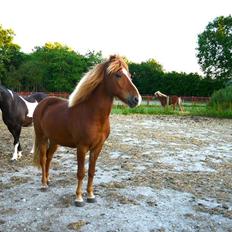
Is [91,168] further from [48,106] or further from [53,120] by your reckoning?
[48,106]

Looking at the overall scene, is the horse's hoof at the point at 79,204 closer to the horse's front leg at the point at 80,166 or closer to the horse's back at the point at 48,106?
the horse's front leg at the point at 80,166

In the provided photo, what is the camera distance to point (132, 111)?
57.4 feet

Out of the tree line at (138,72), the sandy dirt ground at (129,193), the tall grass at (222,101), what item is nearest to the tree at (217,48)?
the tree line at (138,72)

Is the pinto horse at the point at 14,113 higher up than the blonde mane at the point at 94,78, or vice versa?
the blonde mane at the point at 94,78

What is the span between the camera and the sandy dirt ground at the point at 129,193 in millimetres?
3369

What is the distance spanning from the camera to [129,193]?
4266 millimetres

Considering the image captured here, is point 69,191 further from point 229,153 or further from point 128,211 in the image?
point 229,153

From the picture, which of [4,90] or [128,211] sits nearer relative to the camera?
[128,211]

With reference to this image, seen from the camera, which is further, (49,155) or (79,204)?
(49,155)

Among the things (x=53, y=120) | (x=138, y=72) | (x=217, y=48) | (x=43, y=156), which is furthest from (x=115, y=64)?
(x=217, y=48)

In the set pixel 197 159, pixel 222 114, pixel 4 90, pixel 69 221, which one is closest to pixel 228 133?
pixel 197 159

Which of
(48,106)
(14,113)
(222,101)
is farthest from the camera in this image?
(222,101)

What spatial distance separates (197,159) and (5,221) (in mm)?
4064

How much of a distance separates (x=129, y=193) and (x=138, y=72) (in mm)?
32583
